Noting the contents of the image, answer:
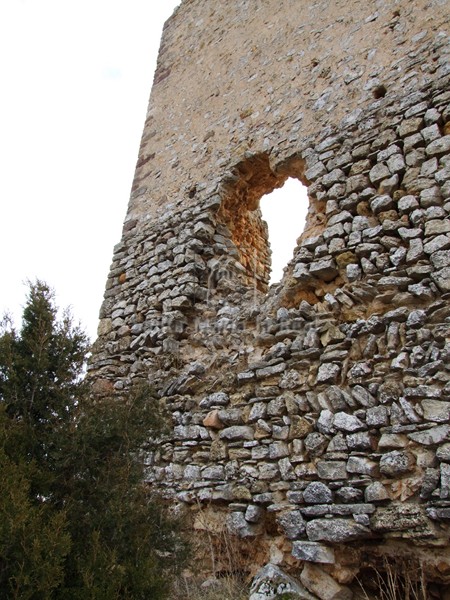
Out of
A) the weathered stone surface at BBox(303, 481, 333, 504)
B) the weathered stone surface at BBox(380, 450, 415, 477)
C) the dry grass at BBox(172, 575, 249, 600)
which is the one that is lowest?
the dry grass at BBox(172, 575, 249, 600)

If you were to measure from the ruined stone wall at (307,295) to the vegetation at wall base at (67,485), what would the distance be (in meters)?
0.74

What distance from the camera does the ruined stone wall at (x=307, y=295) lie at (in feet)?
10.4

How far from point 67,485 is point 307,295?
227cm

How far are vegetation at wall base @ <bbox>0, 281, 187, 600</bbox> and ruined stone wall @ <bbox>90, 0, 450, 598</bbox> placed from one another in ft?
2.42

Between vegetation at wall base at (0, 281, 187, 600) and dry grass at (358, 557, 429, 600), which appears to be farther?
dry grass at (358, 557, 429, 600)

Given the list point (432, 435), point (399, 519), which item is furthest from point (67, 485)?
point (432, 435)

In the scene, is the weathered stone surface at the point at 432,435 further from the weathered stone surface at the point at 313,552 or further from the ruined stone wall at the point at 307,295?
the weathered stone surface at the point at 313,552

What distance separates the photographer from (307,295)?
4285 millimetres

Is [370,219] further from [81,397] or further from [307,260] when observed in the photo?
[81,397]

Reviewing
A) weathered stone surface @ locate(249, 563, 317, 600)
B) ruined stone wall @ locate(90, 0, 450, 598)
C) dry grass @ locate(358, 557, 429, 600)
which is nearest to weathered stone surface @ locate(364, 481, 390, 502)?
ruined stone wall @ locate(90, 0, 450, 598)

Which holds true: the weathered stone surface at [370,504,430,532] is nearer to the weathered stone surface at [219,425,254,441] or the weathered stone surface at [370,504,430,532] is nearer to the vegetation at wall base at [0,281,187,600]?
the weathered stone surface at [219,425,254,441]

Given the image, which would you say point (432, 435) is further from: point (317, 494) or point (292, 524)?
point (292, 524)

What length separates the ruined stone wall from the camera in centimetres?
317

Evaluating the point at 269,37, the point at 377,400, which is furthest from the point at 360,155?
the point at 269,37
